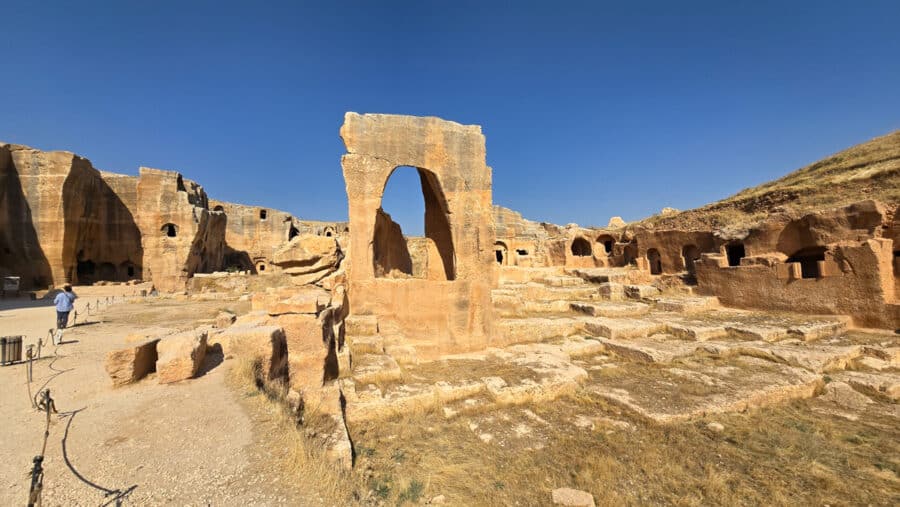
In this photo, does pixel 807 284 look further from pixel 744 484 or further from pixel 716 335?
pixel 744 484

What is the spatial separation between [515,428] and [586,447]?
725 mm

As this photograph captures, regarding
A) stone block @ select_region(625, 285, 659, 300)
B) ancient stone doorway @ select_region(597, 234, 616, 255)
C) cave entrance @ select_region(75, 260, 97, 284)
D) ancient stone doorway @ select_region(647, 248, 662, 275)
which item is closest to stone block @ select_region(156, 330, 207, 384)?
stone block @ select_region(625, 285, 659, 300)

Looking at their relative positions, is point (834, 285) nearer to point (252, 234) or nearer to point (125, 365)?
point (125, 365)

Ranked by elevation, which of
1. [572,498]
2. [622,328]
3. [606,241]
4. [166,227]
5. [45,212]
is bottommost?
[572,498]

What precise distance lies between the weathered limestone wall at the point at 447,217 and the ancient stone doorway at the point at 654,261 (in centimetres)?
1498

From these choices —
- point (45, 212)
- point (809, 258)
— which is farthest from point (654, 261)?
point (45, 212)

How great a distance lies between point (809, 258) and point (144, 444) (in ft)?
51.4

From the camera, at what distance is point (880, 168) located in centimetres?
1180

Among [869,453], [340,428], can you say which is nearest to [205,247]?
[340,428]

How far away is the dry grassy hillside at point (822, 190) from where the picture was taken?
11219 millimetres

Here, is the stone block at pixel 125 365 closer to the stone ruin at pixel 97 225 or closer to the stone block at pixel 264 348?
the stone block at pixel 264 348

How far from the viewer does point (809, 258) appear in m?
10.9

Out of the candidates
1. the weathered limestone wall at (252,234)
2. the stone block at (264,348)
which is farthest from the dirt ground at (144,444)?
the weathered limestone wall at (252,234)

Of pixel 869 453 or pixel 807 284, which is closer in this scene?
pixel 869 453
